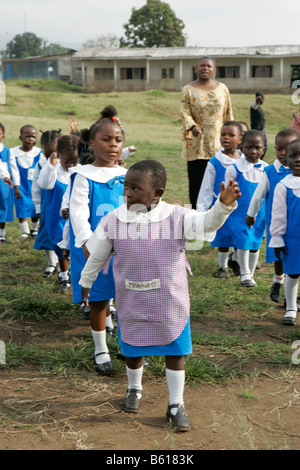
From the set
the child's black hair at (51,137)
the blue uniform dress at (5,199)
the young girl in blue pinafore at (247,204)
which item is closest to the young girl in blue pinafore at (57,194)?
the child's black hair at (51,137)

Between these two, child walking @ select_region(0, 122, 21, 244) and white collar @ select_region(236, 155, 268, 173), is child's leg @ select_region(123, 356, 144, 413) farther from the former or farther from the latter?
child walking @ select_region(0, 122, 21, 244)

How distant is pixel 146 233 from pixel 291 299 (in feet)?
6.29

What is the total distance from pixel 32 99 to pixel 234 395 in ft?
86.5

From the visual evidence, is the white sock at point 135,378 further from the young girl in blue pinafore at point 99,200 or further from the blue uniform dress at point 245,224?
the blue uniform dress at point 245,224

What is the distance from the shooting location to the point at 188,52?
A: 35000mm

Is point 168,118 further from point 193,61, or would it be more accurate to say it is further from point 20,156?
point 20,156

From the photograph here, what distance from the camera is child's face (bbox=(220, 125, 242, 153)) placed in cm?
552

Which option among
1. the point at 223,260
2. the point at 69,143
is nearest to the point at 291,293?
the point at 223,260

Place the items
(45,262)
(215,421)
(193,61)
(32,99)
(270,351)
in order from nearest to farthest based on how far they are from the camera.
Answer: (215,421) → (270,351) → (45,262) → (32,99) → (193,61)

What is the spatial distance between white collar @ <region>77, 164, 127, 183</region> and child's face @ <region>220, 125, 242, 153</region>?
2.12 metres

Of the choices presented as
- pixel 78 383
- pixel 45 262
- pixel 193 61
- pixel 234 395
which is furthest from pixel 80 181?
pixel 193 61

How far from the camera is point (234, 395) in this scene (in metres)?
3.16

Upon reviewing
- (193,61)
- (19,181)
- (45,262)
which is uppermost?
(193,61)

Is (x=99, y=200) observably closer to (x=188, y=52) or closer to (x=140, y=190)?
(x=140, y=190)
